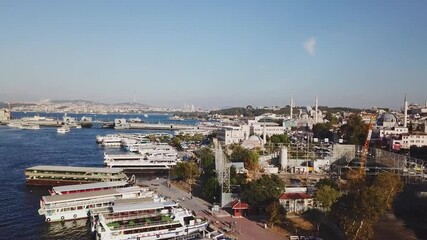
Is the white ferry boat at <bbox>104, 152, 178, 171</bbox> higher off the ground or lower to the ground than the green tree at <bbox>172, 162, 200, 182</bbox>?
lower

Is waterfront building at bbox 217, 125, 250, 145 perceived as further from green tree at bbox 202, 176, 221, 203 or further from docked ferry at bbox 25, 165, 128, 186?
green tree at bbox 202, 176, 221, 203

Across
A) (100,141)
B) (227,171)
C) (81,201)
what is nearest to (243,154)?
(227,171)

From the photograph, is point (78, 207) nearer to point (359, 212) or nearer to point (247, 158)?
point (359, 212)

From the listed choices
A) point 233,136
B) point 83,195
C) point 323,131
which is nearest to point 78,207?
point 83,195

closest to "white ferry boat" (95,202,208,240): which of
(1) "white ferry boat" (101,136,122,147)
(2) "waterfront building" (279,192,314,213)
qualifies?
(2) "waterfront building" (279,192,314,213)

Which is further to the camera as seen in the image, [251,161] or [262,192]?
[251,161]

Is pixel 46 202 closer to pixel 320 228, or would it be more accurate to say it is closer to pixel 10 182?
pixel 10 182
